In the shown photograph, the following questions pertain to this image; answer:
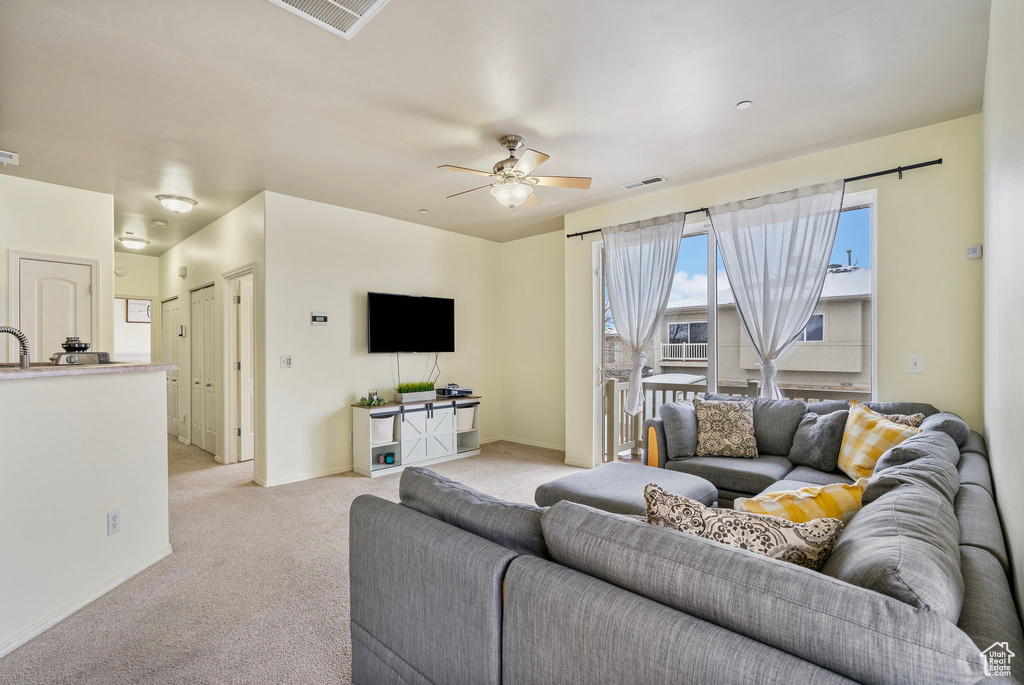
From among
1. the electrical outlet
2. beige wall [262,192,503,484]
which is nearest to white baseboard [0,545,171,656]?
beige wall [262,192,503,484]

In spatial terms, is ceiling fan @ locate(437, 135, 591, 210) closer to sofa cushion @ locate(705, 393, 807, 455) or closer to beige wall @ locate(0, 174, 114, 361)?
sofa cushion @ locate(705, 393, 807, 455)

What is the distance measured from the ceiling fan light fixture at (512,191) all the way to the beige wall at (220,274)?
7.88 ft

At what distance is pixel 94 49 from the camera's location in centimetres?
227

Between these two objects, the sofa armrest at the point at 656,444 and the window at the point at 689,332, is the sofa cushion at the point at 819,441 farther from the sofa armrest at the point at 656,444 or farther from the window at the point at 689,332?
the window at the point at 689,332

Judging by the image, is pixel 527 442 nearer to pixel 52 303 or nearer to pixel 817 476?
pixel 817 476

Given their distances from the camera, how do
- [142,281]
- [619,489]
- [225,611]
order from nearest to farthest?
[225,611] < [619,489] < [142,281]

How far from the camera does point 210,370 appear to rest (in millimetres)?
5488

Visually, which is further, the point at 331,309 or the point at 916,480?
the point at 331,309

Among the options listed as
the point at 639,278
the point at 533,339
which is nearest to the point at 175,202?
the point at 533,339

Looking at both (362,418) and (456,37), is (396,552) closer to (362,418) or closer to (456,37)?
(456,37)

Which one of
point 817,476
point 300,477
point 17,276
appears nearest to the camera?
point 817,476

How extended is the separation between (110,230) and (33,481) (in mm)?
3241

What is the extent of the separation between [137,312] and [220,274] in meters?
4.61

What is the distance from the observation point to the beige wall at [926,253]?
9.81 ft
